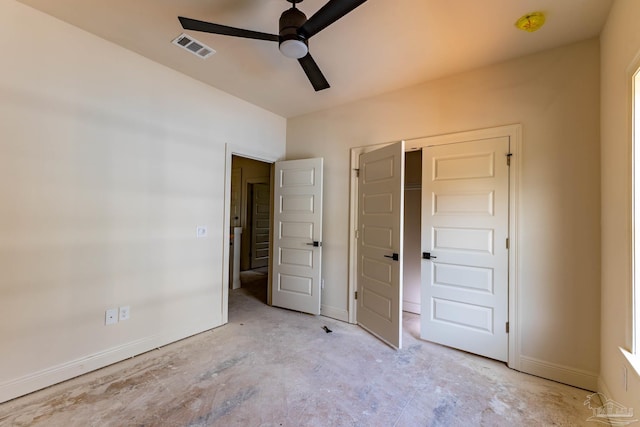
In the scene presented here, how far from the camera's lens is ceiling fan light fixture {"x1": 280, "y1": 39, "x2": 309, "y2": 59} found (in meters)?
1.65

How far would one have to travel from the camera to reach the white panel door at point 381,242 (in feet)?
8.81

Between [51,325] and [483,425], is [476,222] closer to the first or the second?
[483,425]

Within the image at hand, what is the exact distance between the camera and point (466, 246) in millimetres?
2621

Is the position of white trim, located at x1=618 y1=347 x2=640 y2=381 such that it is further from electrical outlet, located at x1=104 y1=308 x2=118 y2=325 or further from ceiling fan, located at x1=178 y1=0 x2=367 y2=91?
electrical outlet, located at x1=104 y1=308 x2=118 y2=325

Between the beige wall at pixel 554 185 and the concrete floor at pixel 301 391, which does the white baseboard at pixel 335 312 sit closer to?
the concrete floor at pixel 301 391

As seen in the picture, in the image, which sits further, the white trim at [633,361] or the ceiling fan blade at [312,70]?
the ceiling fan blade at [312,70]

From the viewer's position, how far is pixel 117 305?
2371mm

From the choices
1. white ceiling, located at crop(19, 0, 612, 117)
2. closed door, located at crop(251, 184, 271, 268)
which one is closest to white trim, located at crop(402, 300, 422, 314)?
white ceiling, located at crop(19, 0, 612, 117)

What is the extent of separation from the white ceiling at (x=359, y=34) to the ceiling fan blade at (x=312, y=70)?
337 mm

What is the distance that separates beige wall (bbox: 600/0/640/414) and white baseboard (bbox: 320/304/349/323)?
223 cm

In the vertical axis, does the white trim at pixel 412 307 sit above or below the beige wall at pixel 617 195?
below

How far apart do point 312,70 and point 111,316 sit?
2.57 m

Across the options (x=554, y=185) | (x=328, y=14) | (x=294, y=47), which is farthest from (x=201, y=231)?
(x=554, y=185)

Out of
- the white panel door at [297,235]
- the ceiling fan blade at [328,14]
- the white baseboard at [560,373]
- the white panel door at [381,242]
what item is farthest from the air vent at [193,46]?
the white baseboard at [560,373]
